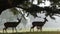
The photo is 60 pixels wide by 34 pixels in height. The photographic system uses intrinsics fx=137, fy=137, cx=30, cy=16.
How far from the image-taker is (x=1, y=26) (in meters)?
1.06

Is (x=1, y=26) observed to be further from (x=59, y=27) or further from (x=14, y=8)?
(x=59, y=27)

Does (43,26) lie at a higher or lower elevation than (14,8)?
lower

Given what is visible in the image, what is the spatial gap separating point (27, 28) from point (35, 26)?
6 centimetres

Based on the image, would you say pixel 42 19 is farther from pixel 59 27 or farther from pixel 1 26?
pixel 1 26

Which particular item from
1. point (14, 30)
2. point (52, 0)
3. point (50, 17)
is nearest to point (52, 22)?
point (50, 17)

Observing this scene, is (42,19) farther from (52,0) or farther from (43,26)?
(52,0)

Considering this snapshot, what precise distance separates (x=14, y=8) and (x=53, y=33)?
0.36 m

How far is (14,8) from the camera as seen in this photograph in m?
1.08

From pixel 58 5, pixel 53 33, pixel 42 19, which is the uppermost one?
pixel 58 5

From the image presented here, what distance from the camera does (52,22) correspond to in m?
1.06

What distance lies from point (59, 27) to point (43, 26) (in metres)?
0.12

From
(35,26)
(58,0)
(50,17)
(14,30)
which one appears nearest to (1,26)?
(14,30)

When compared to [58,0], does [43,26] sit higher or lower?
lower

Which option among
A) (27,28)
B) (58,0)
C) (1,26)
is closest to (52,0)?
(58,0)
